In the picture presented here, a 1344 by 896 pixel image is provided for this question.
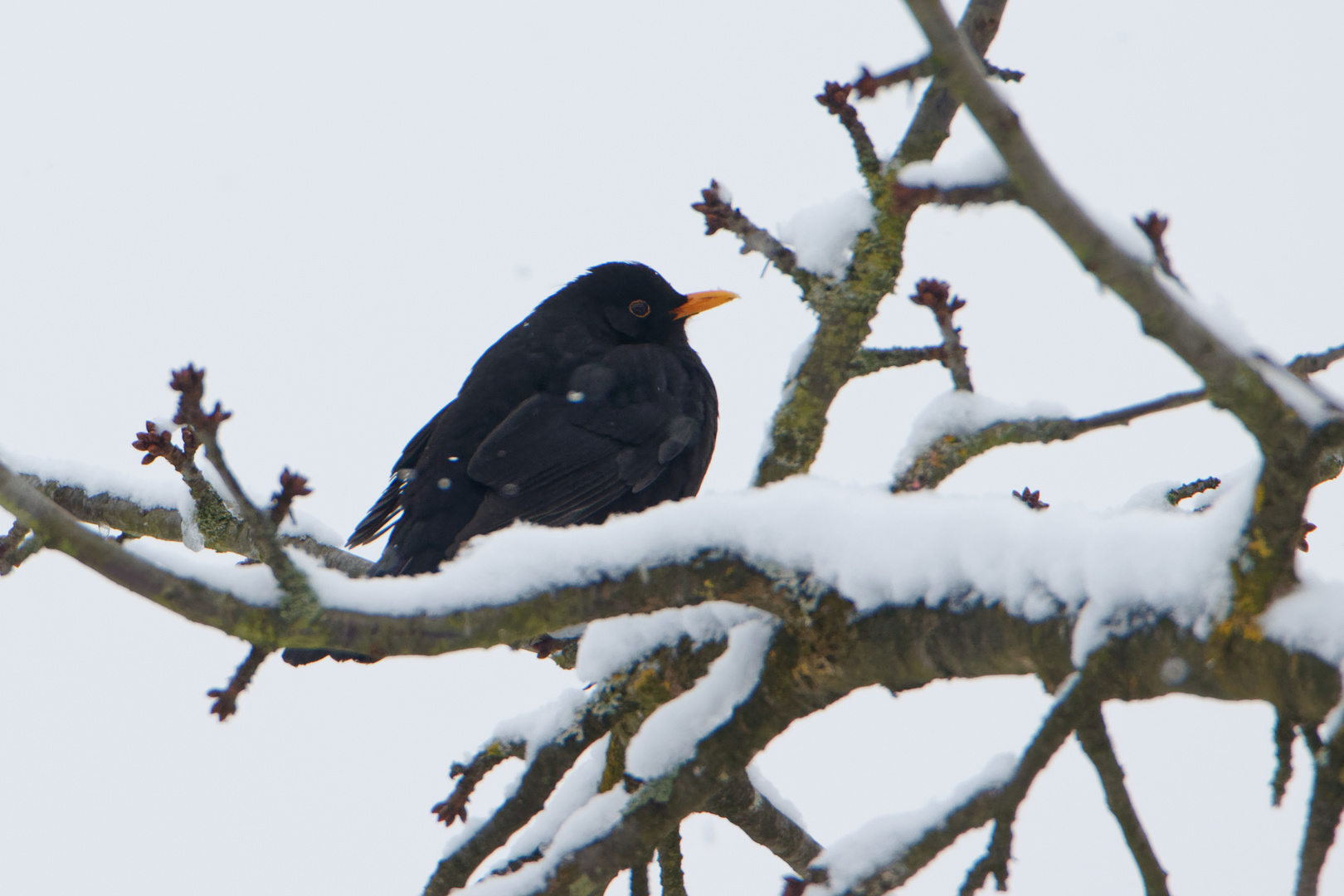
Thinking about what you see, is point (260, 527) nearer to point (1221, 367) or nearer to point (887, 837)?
point (887, 837)

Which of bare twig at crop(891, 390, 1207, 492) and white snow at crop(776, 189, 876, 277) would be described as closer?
bare twig at crop(891, 390, 1207, 492)

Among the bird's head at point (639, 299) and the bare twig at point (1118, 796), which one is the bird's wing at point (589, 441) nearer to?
the bird's head at point (639, 299)

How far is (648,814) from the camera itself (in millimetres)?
1921

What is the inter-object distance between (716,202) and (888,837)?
1.72 metres

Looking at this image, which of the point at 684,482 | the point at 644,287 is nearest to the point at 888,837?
the point at 684,482

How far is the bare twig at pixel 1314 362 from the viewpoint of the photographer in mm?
2139

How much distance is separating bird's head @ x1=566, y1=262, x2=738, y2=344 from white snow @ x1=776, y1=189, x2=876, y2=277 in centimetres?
214

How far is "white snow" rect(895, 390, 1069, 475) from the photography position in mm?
2375

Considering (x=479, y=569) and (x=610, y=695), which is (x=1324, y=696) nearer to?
(x=479, y=569)

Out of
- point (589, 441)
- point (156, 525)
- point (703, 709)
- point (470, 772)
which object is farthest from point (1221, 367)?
point (156, 525)

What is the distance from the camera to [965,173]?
127 cm

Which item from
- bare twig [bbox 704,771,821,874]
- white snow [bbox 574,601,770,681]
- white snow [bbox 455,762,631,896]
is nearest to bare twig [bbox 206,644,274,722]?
white snow [bbox 455,762,631,896]

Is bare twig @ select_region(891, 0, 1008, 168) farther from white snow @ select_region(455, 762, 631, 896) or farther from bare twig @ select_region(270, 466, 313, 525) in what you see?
bare twig @ select_region(270, 466, 313, 525)

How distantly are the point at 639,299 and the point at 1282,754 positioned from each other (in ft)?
13.5
